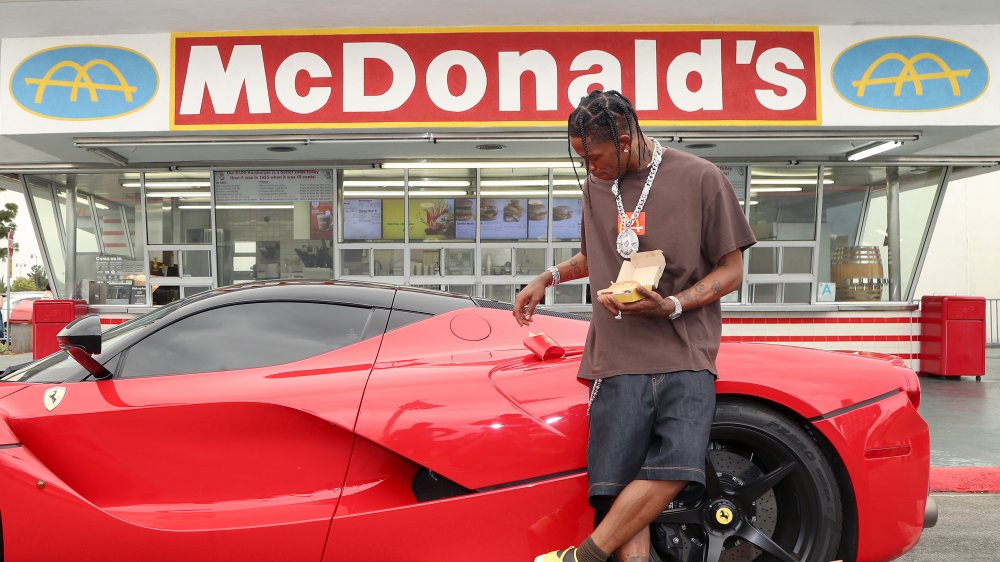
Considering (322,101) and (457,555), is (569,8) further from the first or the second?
(457,555)

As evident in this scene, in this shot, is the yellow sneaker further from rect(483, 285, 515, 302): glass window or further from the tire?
rect(483, 285, 515, 302): glass window

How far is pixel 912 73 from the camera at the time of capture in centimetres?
796

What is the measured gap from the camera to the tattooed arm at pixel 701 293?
212cm

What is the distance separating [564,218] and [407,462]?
26.0 ft

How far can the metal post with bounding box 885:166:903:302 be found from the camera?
10484 mm

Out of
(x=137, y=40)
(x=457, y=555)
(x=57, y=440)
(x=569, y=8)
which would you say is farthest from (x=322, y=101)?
(x=457, y=555)

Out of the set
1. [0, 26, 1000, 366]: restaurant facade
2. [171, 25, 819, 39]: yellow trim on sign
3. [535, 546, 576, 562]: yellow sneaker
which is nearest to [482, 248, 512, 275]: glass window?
[0, 26, 1000, 366]: restaurant facade

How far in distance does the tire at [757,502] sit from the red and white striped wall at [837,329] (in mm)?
7639

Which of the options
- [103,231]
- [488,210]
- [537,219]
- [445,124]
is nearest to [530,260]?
[537,219]

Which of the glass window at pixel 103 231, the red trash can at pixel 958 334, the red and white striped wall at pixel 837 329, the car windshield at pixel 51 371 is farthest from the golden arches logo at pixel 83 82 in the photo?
the red trash can at pixel 958 334

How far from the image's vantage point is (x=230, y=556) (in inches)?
97.9

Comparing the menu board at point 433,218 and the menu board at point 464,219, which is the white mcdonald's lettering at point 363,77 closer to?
the menu board at point 433,218

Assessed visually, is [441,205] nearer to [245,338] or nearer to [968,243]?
[245,338]

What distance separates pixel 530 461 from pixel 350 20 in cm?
636
